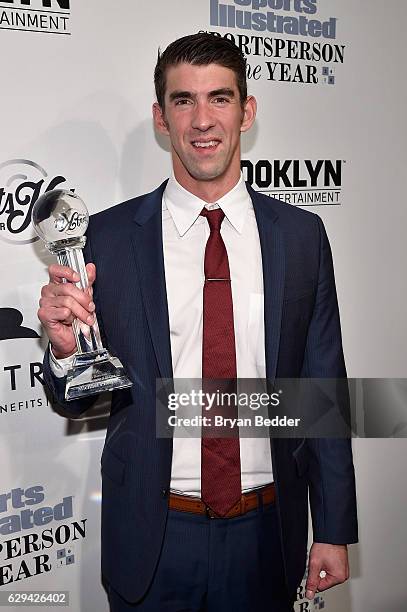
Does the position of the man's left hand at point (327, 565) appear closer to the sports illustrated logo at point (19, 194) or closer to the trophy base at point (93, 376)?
the trophy base at point (93, 376)

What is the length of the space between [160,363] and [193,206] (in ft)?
1.20

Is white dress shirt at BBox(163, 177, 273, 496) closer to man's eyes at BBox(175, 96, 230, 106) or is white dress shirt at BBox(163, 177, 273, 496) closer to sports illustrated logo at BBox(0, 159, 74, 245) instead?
man's eyes at BBox(175, 96, 230, 106)

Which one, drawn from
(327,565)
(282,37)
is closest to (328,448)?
(327,565)

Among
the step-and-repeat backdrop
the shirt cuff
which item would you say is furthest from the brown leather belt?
→ the step-and-repeat backdrop

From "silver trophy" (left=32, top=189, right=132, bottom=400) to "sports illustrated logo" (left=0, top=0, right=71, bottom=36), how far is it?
583mm

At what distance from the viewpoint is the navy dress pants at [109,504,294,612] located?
4.99 ft

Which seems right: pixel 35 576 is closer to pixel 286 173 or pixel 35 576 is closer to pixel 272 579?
pixel 272 579

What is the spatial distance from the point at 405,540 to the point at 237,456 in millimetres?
1292

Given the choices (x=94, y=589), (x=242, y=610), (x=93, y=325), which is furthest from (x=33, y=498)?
(x=93, y=325)

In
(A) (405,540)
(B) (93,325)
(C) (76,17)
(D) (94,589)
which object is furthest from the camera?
(A) (405,540)

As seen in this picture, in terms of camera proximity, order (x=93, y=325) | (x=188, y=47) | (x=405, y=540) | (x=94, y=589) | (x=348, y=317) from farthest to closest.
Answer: (x=405, y=540), (x=348, y=317), (x=94, y=589), (x=188, y=47), (x=93, y=325)

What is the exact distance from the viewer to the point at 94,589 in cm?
202

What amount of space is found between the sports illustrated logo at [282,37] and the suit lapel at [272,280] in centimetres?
62

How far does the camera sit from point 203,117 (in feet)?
4.97
